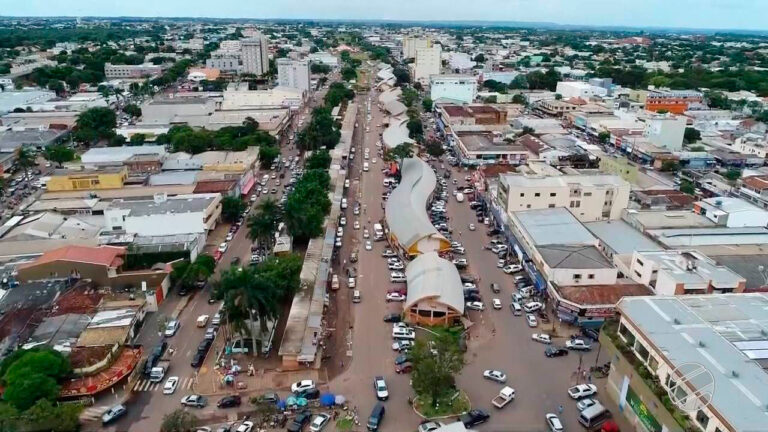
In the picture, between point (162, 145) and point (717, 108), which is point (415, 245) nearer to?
point (162, 145)

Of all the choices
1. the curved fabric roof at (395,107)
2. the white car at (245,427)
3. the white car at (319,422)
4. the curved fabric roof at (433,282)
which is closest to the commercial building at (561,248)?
the curved fabric roof at (433,282)

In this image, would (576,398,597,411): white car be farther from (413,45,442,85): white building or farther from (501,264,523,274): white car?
(413,45,442,85): white building

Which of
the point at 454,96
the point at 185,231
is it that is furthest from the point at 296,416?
the point at 454,96

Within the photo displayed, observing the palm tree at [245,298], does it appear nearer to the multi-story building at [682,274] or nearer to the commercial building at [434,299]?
the commercial building at [434,299]

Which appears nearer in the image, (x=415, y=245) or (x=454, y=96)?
(x=415, y=245)

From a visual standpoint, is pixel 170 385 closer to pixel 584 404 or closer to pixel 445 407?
pixel 445 407

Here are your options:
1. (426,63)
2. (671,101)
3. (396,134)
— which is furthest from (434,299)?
(426,63)
